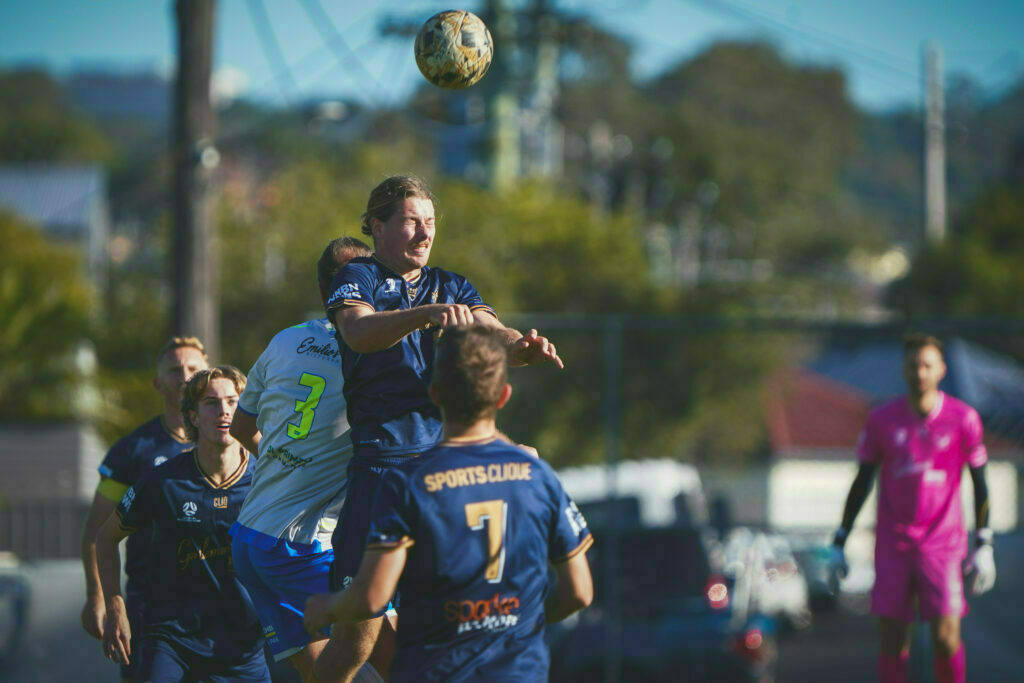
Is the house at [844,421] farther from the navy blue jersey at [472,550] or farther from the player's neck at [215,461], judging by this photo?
the navy blue jersey at [472,550]

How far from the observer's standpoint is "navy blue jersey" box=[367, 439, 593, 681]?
11.4 ft

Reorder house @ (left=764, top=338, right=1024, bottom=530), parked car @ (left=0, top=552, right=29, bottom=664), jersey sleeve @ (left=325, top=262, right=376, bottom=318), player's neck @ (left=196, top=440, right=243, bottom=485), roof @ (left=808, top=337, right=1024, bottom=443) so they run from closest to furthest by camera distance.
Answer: jersey sleeve @ (left=325, top=262, right=376, bottom=318) < player's neck @ (left=196, top=440, right=243, bottom=485) < parked car @ (left=0, top=552, right=29, bottom=664) < house @ (left=764, top=338, right=1024, bottom=530) < roof @ (left=808, top=337, right=1024, bottom=443)

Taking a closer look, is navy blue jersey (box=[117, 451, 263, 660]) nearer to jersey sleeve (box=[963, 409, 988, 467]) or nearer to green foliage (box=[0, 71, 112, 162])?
jersey sleeve (box=[963, 409, 988, 467])

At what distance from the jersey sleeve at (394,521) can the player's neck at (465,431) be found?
19 centimetres

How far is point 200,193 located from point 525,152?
89.1 feet

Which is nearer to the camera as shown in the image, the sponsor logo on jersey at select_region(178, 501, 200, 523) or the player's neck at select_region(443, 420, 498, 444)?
the player's neck at select_region(443, 420, 498, 444)

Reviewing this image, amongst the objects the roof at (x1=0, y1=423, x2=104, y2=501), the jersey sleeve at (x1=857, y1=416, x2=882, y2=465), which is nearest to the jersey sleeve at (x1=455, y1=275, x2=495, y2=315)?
the jersey sleeve at (x1=857, y1=416, x2=882, y2=465)

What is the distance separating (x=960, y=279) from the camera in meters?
31.3

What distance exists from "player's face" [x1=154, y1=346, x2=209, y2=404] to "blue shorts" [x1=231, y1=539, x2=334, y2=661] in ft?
3.53

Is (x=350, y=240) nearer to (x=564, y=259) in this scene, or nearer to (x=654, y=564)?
(x=654, y=564)

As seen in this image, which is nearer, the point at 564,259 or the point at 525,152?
the point at 564,259

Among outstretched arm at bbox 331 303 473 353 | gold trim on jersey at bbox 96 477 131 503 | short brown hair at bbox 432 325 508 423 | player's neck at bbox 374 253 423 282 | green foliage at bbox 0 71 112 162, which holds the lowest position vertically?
gold trim on jersey at bbox 96 477 131 503

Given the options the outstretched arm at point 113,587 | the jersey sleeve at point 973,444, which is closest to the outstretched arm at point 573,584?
the outstretched arm at point 113,587

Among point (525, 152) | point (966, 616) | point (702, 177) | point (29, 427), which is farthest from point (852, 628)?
point (702, 177)
